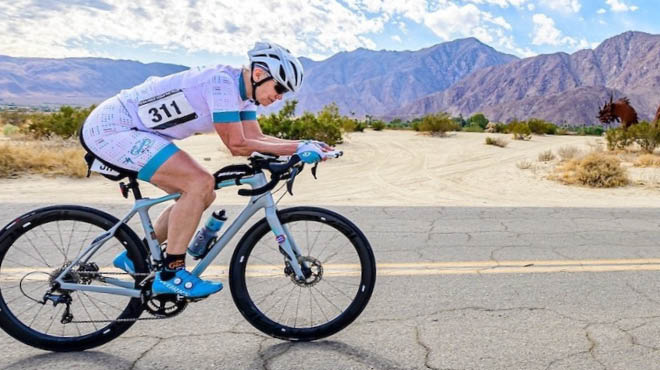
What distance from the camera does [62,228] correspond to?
3400mm

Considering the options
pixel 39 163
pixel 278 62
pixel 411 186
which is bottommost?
pixel 411 186

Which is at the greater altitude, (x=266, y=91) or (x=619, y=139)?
(x=266, y=91)

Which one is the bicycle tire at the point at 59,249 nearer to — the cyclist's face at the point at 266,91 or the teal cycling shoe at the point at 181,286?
the teal cycling shoe at the point at 181,286

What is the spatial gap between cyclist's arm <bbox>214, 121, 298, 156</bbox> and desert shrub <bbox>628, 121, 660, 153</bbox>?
2088 cm

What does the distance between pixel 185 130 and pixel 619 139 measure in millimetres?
22264

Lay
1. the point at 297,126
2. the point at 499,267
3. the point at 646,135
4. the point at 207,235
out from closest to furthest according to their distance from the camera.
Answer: the point at 207,235 → the point at 499,267 → the point at 646,135 → the point at 297,126

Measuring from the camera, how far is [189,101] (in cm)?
332

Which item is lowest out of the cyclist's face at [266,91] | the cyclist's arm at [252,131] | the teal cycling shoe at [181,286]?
the teal cycling shoe at [181,286]

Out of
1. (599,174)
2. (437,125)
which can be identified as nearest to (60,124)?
(599,174)

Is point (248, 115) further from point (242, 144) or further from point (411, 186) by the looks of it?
point (411, 186)

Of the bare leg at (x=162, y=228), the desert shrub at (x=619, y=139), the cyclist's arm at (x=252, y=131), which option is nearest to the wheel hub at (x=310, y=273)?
the cyclist's arm at (x=252, y=131)

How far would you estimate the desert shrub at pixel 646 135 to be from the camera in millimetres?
20141

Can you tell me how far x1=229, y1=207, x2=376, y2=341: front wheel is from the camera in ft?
11.5

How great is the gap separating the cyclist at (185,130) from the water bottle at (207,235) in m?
0.18
